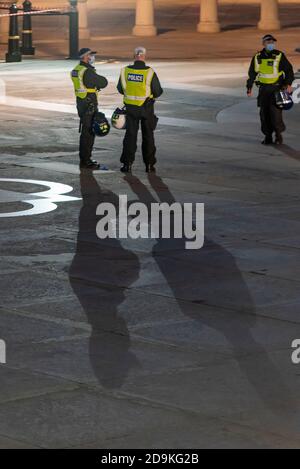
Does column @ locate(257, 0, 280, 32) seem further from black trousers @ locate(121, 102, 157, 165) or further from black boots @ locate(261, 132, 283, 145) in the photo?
black trousers @ locate(121, 102, 157, 165)

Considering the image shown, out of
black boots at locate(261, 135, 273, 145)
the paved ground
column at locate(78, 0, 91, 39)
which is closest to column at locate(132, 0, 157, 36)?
column at locate(78, 0, 91, 39)

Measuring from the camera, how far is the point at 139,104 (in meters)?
18.1

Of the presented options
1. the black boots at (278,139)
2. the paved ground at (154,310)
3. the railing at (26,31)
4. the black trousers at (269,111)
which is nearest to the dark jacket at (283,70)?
the black trousers at (269,111)

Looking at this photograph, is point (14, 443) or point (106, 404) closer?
point (14, 443)

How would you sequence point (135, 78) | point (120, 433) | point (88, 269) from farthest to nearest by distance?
point (135, 78), point (88, 269), point (120, 433)

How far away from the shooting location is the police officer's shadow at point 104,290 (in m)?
9.04

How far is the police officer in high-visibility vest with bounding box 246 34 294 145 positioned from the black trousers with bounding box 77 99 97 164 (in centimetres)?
330

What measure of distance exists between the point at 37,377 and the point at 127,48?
3065 centimetres

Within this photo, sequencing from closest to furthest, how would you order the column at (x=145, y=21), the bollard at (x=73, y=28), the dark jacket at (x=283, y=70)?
the dark jacket at (x=283, y=70) < the bollard at (x=73, y=28) < the column at (x=145, y=21)

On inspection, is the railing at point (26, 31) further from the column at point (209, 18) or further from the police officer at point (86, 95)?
the police officer at point (86, 95)

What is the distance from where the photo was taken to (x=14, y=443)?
7371mm

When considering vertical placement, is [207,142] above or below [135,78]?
below
